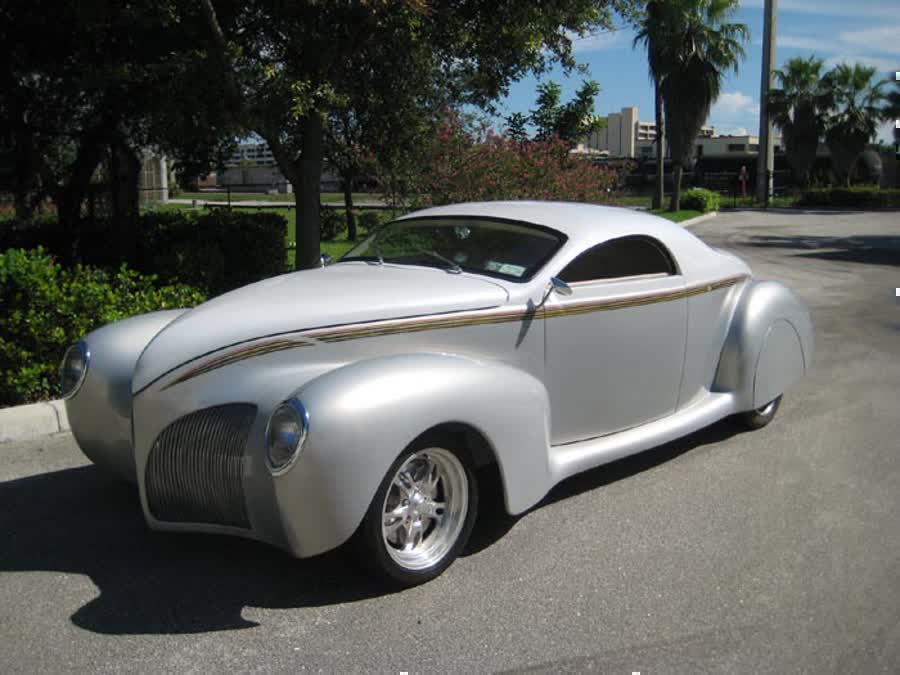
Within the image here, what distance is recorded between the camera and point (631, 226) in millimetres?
5488

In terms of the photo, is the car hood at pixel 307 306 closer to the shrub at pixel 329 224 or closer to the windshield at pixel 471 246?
the windshield at pixel 471 246

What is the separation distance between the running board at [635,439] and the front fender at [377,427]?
35 cm

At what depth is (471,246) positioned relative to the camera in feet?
16.8

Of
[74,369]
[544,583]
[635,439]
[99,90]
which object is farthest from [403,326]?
[99,90]

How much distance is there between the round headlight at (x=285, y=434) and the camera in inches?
144

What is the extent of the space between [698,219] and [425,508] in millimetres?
27244

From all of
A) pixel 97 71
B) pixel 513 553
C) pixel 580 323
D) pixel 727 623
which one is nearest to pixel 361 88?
pixel 97 71

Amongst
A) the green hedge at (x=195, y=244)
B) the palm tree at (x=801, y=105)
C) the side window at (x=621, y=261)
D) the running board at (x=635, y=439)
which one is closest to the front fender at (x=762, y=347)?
the running board at (x=635, y=439)

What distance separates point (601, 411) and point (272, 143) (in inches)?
237

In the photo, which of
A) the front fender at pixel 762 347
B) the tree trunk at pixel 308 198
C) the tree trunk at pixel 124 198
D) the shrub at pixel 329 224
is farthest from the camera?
the shrub at pixel 329 224

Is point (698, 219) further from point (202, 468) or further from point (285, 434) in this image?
point (285, 434)

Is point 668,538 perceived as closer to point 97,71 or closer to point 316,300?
point 316,300

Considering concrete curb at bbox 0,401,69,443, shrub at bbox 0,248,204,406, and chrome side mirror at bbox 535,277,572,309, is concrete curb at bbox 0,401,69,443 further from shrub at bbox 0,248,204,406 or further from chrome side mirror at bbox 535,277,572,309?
chrome side mirror at bbox 535,277,572,309

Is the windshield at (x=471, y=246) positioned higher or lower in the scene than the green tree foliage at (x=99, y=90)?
lower
